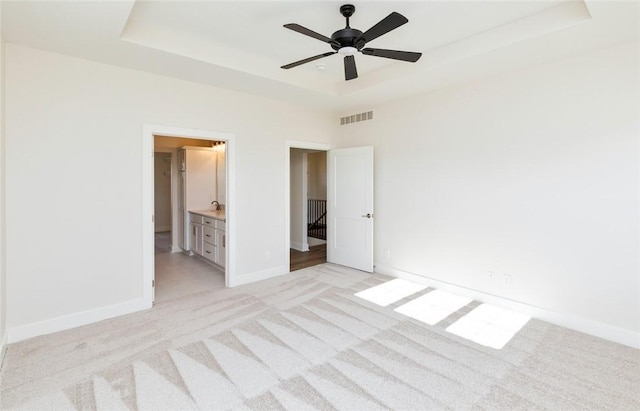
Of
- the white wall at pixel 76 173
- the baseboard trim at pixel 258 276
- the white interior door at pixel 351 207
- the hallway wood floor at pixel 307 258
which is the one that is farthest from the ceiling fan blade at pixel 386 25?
the hallway wood floor at pixel 307 258

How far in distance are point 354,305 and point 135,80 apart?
11.7 feet

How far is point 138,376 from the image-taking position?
229 cm

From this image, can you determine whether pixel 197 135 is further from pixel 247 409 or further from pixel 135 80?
pixel 247 409

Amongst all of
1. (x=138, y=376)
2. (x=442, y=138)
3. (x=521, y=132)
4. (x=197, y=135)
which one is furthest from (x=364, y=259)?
(x=138, y=376)

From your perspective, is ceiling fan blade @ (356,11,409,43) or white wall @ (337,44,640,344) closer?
ceiling fan blade @ (356,11,409,43)

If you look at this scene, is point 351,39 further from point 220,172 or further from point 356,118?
point 220,172

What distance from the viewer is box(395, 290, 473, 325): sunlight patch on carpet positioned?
333 cm

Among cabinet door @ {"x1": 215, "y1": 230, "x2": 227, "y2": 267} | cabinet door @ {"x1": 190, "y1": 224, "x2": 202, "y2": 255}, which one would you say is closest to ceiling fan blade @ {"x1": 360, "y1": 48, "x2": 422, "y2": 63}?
cabinet door @ {"x1": 215, "y1": 230, "x2": 227, "y2": 267}

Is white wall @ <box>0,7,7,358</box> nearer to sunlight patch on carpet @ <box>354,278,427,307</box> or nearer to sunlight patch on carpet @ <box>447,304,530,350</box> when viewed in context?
sunlight patch on carpet @ <box>354,278,427,307</box>

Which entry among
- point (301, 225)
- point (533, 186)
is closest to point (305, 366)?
point (533, 186)

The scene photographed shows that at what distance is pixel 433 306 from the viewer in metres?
3.64

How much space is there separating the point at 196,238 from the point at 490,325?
497 centimetres

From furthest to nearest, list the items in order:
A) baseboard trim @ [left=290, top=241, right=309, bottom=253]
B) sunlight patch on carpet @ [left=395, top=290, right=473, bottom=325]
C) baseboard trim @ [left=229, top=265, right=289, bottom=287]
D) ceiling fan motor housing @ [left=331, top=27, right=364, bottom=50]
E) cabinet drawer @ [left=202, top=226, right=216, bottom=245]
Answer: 1. baseboard trim @ [left=290, top=241, right=309, bottom=253]
2. cabinet drawer @ [left=202, top=226, right=216, bottom=245]
3. baseboard trim @ [left=229, top=265, right=289, bottom=287]
4. sunlight patch on carpet @ [left=395, top=290, right=473, bottom=325]
5. ceiling fan motor housing @ [left=331, top=27, right=364, bottom=50]

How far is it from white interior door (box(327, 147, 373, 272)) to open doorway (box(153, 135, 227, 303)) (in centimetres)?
193
